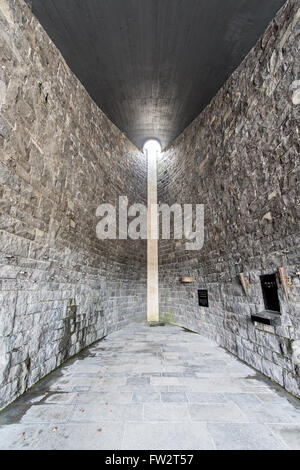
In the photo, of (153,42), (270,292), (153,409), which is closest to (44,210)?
(153,409)

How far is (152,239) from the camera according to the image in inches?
294

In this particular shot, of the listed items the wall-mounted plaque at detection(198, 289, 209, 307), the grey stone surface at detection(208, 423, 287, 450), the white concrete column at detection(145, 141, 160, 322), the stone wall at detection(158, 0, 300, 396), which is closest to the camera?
the grey stone surface at detection(208, 423, 287, 450)

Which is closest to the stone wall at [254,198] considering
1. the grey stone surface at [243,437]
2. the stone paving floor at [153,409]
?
the stone paving floor at [153,409]

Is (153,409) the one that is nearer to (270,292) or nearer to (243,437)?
(243,437)

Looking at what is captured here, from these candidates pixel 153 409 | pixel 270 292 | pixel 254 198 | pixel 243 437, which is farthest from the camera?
pixel 254 198

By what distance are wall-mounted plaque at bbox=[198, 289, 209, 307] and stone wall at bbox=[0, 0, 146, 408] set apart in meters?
2.07

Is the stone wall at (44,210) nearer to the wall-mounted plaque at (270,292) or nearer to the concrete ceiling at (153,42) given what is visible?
the concrete ceiling at (153,42)

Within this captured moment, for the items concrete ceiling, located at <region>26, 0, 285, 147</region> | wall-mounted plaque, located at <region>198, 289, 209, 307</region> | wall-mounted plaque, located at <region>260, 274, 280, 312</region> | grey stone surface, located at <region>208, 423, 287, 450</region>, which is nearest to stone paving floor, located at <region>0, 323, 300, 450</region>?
grey stone surface, located at <region>208, 423, 287, 450</region>

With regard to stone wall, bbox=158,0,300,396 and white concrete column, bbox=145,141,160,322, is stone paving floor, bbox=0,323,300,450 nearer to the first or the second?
stone wall, bbox=158,0,300,396

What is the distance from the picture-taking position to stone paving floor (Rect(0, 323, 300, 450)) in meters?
1.37

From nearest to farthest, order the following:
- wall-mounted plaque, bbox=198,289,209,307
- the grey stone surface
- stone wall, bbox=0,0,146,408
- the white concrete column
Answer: the grey stone surface
stone wall, bbox=0,0,146,408
wall-mounted plaque, bbox=198,289,209,307
the white concrete column

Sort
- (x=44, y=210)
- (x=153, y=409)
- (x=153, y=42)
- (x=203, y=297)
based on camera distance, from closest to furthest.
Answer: (x=153, y=409), (x=44, y=210), (x=153, y=42), (x=203, y=297)

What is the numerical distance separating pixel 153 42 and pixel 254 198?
290 centimetres
